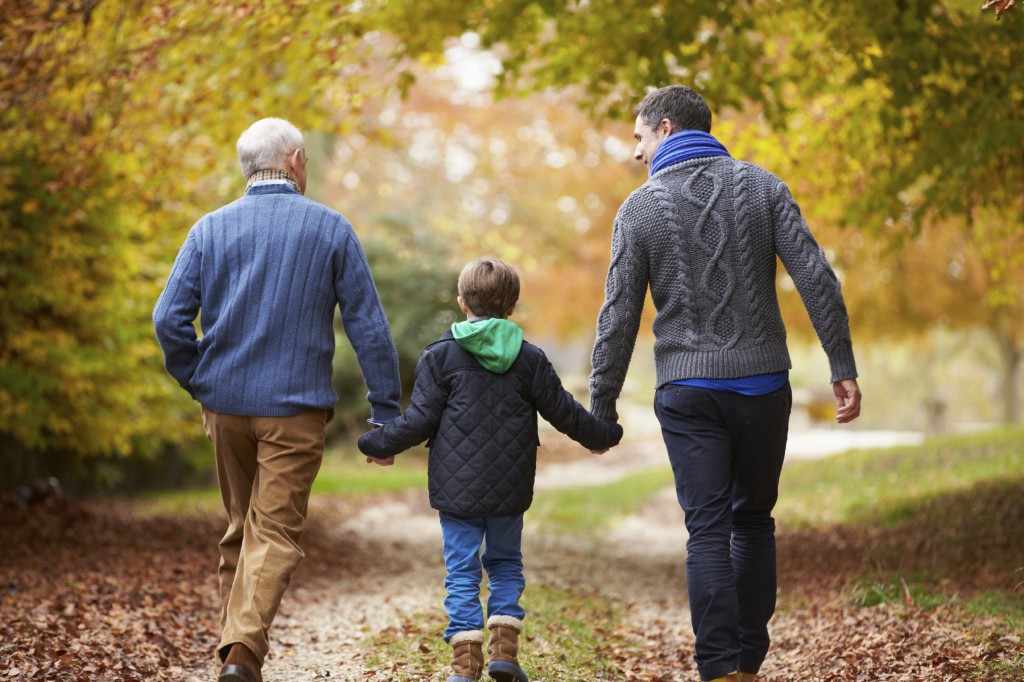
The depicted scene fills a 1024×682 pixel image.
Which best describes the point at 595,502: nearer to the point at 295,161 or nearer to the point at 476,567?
the point at 476,567

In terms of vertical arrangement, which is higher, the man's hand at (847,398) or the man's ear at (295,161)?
the man's ear at (295,161)

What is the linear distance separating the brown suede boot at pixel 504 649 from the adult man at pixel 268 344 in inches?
31.1

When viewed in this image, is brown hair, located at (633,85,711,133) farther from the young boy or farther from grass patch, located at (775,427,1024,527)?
grass patch, located at (775,427,1024,527)

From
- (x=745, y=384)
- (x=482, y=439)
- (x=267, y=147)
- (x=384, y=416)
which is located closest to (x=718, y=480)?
(x=745, y=384)

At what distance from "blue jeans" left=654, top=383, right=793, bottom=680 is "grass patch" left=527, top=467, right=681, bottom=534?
7.70m

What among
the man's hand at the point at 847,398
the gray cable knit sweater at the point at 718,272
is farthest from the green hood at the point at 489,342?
the man's hand at the point at 847,398

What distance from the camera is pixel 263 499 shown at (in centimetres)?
396

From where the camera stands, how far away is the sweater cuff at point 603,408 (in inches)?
160

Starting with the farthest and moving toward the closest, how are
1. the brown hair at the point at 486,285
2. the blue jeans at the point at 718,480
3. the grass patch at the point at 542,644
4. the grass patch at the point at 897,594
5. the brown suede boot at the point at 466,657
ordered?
the grass patch at the point at 897,594 < the grass patch at the point at 542,644 < the brown hair at the point at 486,285 < the brown suede boot at the point at 466,657 < the blue jeans at the point at 718,480

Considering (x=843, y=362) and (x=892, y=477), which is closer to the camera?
(x=843, y=362)

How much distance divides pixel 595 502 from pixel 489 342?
1012 cm

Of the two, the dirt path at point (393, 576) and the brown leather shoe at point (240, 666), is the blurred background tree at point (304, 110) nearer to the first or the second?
the dirt path at point (393, 576)

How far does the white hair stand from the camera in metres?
4.11

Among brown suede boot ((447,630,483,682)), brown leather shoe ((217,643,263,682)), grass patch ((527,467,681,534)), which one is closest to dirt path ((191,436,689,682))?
grass patch ((527,467,681,534))
